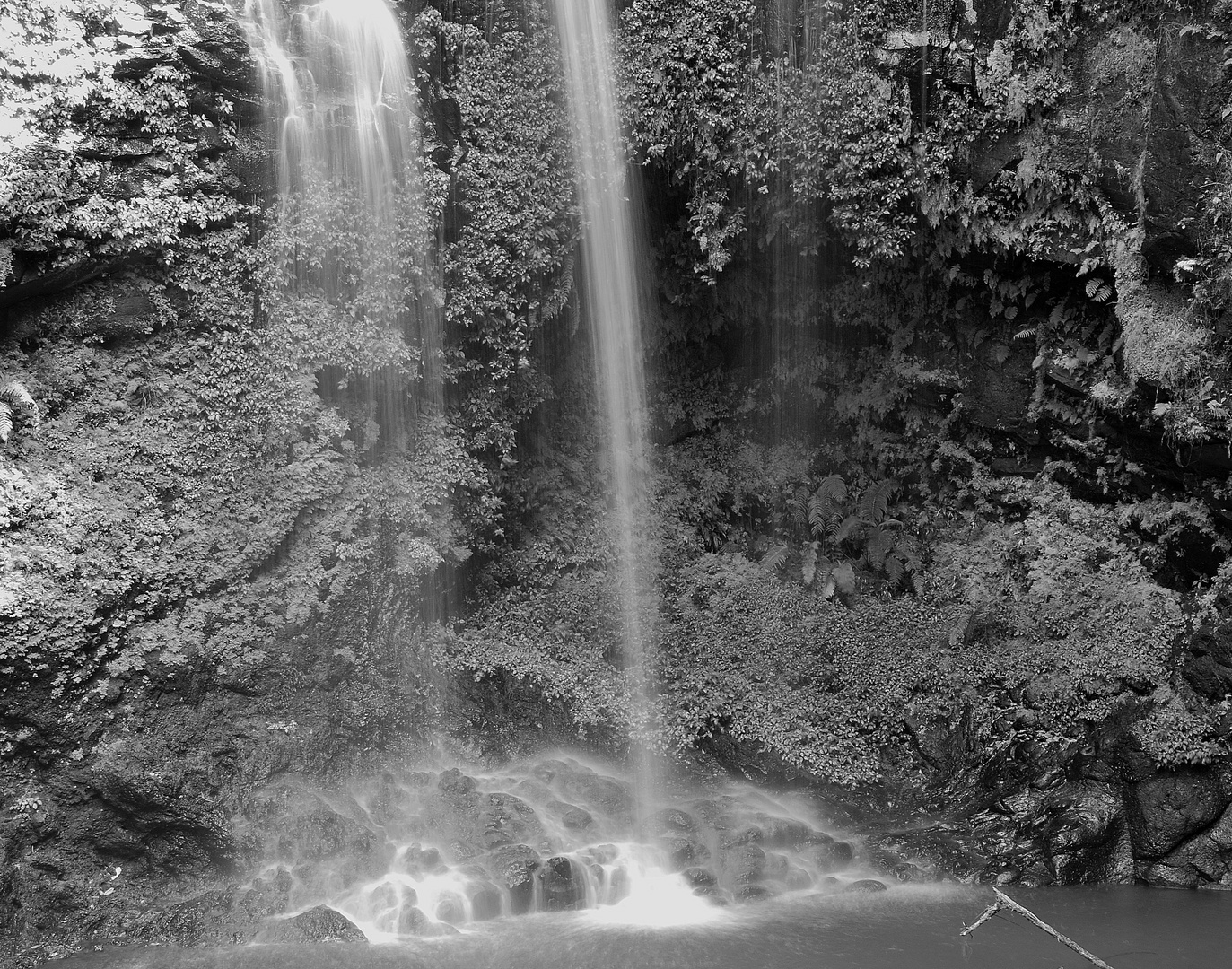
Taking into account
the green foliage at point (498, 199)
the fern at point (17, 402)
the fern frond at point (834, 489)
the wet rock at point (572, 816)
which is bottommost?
the wet rock at point (572, 816)

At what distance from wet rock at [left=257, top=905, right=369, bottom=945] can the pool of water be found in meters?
0.09

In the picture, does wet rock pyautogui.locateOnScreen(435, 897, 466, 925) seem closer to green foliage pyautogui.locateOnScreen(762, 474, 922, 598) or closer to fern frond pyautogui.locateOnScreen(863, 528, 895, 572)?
green foliage pyautogui.locateOnScreen(762, 474, 922, 598)

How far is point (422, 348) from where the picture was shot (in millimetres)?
8555

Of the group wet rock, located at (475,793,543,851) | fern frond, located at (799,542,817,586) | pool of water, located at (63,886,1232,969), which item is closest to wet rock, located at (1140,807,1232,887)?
pool of water, located at (63,886,1232,969)

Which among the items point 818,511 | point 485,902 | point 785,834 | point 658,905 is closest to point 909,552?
point 818,511

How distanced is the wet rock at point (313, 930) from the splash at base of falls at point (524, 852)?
0.20m

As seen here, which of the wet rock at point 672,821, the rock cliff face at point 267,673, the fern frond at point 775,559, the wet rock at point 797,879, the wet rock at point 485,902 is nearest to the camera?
the rock cliff face at point 267,673

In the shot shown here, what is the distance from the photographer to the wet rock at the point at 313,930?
628cm

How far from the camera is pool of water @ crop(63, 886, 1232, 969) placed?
5.95 meters

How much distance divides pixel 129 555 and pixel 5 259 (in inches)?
98.7

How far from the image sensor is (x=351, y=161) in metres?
8.10

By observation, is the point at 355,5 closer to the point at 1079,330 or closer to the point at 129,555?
the point at 129,555

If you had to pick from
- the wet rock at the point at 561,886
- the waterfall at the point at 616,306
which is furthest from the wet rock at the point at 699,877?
the waterfall at the point at 616,306

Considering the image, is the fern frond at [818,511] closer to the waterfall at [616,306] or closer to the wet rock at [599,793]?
the waterfall at [616,306]
